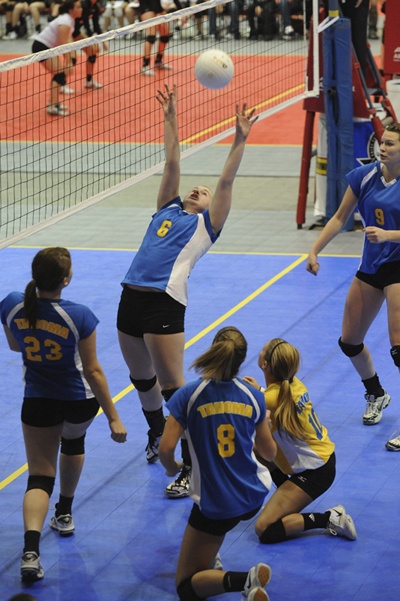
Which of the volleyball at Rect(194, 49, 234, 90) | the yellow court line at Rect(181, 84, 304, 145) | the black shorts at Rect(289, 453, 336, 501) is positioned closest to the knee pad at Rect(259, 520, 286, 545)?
the black shorts at Rect(289, 453, 336, 501)

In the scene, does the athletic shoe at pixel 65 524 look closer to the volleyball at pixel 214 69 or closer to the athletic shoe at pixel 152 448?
the athletic shoe at pixel 152 448

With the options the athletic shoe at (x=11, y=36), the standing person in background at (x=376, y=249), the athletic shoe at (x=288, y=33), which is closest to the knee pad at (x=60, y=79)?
the athletic shoe at (x=288, y=33)

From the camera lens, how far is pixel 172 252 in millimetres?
7254

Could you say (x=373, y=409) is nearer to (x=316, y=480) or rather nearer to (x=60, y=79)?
(x=316, y=480)

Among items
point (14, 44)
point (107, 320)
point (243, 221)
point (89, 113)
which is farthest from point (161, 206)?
point (14, 44)

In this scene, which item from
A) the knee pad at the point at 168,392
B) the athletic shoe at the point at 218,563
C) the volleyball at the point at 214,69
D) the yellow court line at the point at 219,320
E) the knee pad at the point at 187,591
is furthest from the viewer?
the volleyball at the point at 214,69

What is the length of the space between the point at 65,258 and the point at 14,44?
25.0 meters

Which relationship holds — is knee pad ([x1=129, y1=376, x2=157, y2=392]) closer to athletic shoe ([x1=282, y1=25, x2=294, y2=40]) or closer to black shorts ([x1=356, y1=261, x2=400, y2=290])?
black shorts ([x1=356, y1=261, x2=400, y2=290])

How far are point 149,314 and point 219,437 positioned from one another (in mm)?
1729

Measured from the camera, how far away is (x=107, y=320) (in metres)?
10.6

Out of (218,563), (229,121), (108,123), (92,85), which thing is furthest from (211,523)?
(92,85)

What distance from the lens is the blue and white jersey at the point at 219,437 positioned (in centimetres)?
556

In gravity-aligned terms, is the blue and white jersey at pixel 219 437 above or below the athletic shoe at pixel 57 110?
above

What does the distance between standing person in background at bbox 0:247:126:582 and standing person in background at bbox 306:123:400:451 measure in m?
2.25
